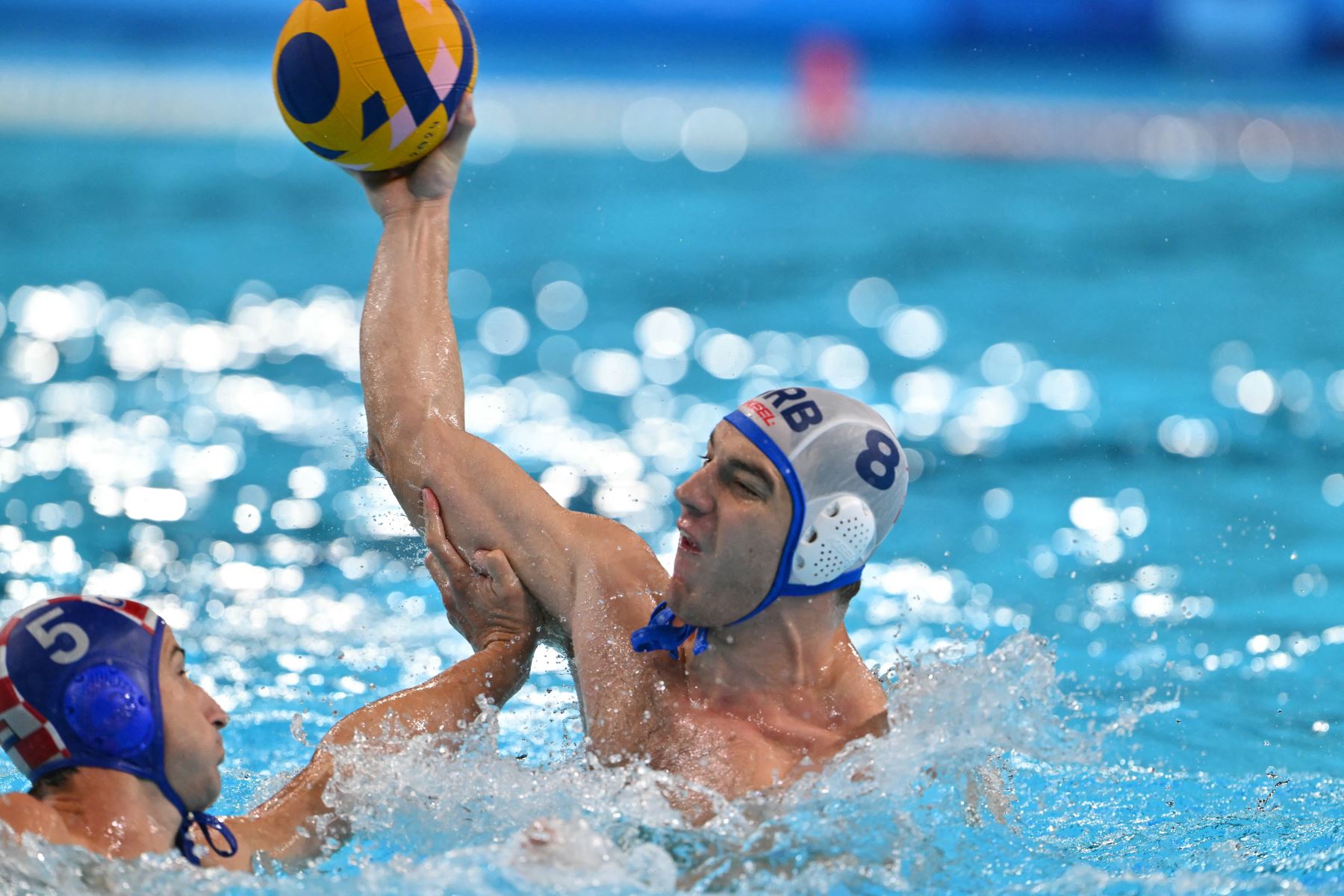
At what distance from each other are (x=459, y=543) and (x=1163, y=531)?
3131 millimetres

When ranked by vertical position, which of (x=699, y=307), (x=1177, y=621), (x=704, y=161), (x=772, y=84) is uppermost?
(x=772, y=84)

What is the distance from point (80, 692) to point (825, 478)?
4.17 ft

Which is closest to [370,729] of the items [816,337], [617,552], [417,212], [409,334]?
[617,552]

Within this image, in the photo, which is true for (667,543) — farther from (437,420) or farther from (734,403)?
(437,420)

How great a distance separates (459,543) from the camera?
330 cm

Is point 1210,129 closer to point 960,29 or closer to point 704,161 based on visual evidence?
point 960,29

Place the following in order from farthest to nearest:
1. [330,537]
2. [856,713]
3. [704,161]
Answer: [704,161] < [330,537] < [856,713]

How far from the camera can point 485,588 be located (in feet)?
10.7

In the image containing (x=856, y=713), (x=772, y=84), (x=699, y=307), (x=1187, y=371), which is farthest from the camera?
(x=772, y=84)

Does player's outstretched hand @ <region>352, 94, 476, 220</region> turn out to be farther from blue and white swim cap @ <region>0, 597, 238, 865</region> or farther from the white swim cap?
blue and white swim cap @ <region>0, 597, 238, 865</region>

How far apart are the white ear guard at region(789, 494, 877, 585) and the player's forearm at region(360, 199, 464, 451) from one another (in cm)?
92

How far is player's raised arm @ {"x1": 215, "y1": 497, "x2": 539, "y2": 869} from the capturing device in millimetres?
2822

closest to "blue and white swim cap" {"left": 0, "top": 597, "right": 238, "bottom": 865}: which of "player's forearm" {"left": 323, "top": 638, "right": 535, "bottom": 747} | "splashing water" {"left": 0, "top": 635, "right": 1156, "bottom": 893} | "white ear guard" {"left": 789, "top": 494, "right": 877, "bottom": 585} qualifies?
"splashing water" {"left": 0, "top": 635, "right": 1156, "bottom": 893}

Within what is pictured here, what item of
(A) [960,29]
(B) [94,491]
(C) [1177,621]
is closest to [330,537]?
(B) [94,491]
